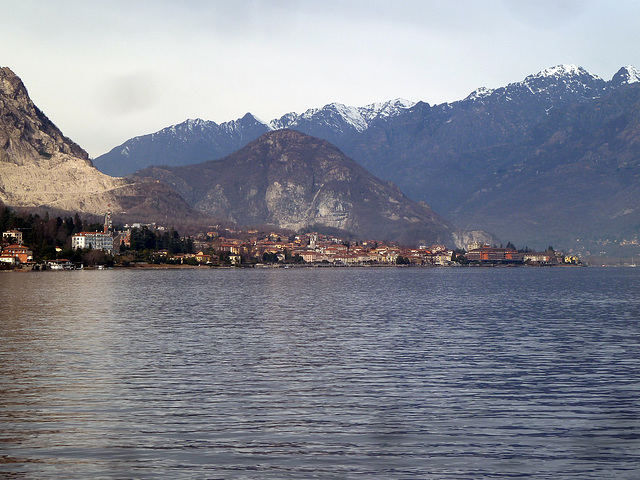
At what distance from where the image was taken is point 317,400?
35062mm

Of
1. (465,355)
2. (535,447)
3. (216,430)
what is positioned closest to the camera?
(535,447)

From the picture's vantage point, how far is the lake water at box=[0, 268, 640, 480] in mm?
25172

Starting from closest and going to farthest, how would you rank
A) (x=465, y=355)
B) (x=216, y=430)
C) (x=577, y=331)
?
(x=216, y=430) → (x=465, y=355) → (x=577, y=331)

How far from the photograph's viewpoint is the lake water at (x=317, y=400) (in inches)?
991

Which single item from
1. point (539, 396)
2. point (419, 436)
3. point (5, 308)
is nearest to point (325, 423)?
point (419, 436)

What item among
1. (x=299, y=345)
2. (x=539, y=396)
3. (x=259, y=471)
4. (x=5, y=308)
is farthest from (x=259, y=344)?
(x=5, y=308)

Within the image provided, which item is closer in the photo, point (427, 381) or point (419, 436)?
point (419, 436)

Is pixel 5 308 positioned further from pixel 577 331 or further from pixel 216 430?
pixel 216 430

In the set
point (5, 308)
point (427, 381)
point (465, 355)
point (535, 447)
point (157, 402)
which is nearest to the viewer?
point (535, 447)

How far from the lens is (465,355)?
50781 millimetres

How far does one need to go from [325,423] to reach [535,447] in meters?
7.81

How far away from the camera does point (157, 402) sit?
113 ft

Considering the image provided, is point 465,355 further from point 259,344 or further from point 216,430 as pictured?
point 216,430

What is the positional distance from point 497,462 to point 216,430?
33.3 ft
